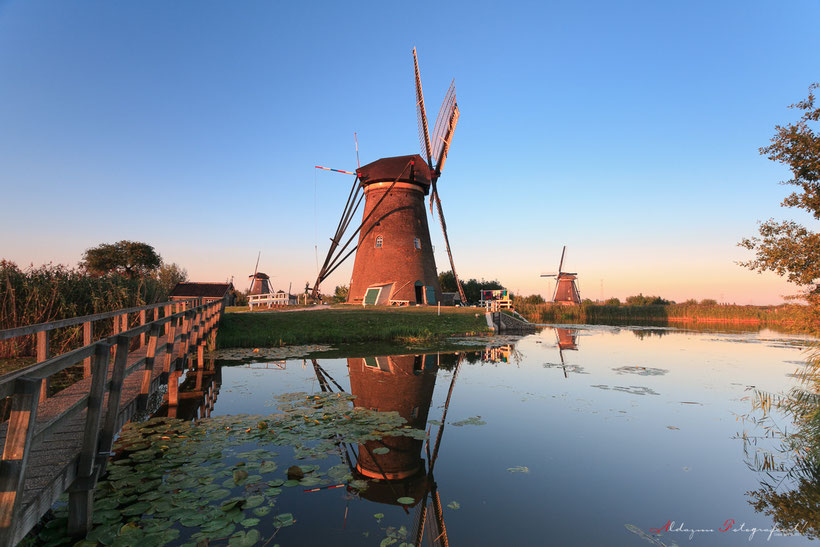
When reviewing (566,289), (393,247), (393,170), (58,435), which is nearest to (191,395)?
(58,435)

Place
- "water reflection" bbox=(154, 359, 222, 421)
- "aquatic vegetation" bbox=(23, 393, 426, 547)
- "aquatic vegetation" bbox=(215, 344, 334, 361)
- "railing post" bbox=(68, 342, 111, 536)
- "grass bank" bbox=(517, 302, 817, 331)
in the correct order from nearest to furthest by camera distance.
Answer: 1. "railing post" bbox=(68, 342, 111, 536)
2. "aquatic vegetation" bbox=(23, 393, 426, 547)
3. "water reflection" bbox=(154, 359, 222, 421)
4. "aquatic vegetation" bbox=(215, 344, 334, 361)
5. "grass bank" bbox=(517, 302, 817, 331)

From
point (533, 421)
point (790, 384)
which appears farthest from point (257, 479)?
point (790, 384)

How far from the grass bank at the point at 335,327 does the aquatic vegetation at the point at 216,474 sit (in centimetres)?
901

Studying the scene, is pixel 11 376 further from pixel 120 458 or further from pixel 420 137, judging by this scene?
pixel 420 137

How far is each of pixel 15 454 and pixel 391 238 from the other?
72.3 feet

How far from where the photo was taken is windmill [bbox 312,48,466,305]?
2377 centimetres

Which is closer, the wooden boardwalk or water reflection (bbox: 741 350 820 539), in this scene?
the wooden boardwalk

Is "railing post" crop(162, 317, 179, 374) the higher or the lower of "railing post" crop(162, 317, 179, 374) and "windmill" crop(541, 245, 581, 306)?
the lower

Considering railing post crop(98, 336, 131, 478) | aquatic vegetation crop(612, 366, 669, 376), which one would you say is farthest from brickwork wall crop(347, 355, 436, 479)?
aquatic vegetation crop(612, 366, 669, 376)

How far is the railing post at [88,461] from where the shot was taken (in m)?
3.13

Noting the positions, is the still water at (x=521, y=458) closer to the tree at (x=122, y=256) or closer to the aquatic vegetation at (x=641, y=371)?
the aquatic vegetation at (x=641, y=371)

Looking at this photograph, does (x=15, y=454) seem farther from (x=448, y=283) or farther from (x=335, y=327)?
(x=448, y=283)

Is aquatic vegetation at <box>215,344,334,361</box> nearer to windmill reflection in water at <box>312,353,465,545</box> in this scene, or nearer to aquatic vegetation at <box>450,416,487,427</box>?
windmill reflection in water at <box>312,353,465,545</box>

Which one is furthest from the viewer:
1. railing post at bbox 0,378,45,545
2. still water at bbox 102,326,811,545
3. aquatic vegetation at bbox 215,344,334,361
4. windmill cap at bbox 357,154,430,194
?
windmill cap at bbox 357,154,430,194
